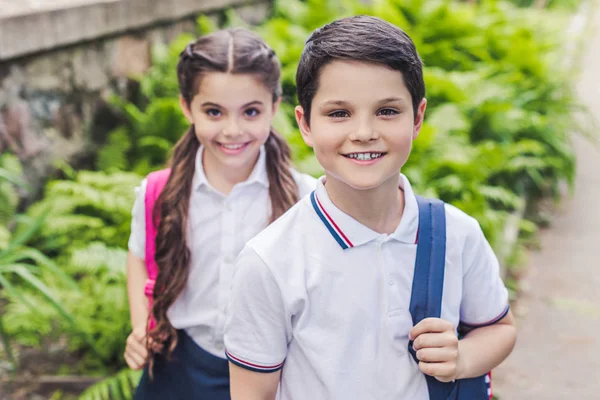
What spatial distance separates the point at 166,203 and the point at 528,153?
4.79 m

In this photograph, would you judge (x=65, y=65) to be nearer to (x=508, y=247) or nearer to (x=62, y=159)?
(x=62, y=159)

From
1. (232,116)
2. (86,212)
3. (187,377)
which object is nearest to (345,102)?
(232,116)

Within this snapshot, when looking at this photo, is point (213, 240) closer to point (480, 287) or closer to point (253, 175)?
point (253, 175)

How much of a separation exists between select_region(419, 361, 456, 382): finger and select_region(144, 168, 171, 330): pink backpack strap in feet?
3.38

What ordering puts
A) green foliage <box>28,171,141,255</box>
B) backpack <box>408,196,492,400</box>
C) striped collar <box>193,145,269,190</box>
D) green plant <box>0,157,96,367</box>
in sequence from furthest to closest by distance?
green foliage <box>28,171,141,255</box>, green plant <box>0,157,96,367</box>, striped collar <box>193,145,269,190</box>, backpack <box>408,196,492,400</box>

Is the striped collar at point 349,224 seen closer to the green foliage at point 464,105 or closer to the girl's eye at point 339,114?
the girl's eye at point 339,114

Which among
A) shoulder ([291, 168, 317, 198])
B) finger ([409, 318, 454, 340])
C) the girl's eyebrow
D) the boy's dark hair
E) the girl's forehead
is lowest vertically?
shoulder ([291, 168, 317, 198])

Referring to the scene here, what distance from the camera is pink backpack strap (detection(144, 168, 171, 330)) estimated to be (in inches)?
89.7

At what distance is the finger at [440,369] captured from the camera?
1.53 meters

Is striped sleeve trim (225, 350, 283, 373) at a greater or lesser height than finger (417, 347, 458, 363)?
lesser

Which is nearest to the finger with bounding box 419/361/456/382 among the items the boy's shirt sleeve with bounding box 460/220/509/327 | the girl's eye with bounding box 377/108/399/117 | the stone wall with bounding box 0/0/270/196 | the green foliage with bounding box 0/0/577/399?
the boy's shirt sleeve with bounding box 460/220/509/327

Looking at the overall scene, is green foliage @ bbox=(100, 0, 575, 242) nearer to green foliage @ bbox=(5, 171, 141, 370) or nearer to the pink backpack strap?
green foliage @ bbox=(5, 171, 141, 370)

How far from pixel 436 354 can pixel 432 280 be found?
157mm

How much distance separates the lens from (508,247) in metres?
5.00
